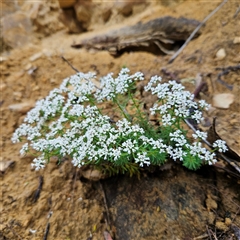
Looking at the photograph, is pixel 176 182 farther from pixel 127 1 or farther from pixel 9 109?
pixel 127 1

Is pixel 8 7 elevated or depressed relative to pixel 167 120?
elevated

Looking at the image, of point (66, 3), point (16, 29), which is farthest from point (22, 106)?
point (66, 3)

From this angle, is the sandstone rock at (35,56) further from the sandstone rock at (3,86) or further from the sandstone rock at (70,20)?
the sandstone rock at (70,20)

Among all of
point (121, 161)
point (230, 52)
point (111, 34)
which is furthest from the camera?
point (111, 34)

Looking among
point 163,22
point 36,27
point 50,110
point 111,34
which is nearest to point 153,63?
point 163,22

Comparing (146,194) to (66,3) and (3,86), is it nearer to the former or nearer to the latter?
(3,86)
